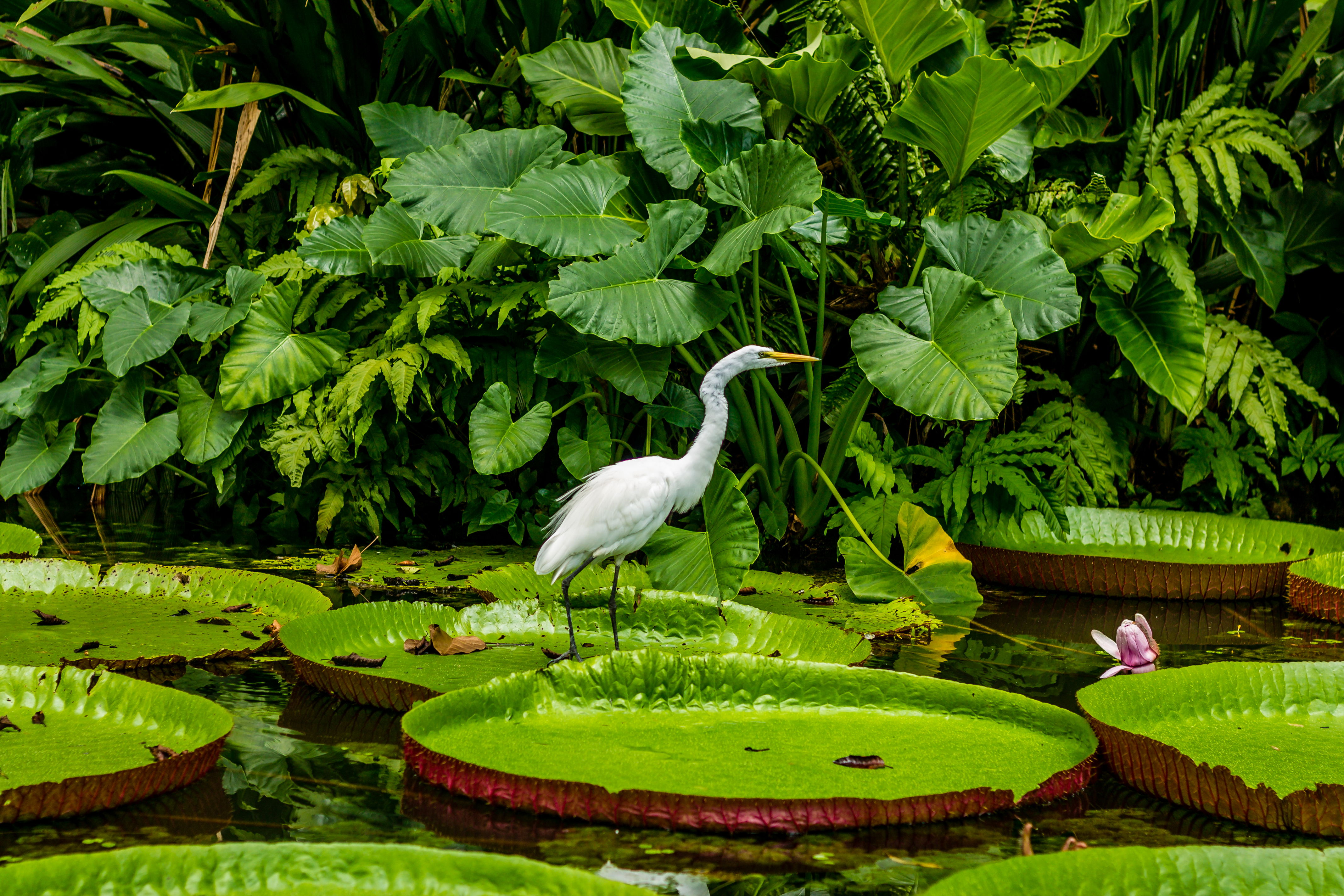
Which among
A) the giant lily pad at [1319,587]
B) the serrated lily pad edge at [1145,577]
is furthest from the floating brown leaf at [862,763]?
the giant lily pad at [1319,587]

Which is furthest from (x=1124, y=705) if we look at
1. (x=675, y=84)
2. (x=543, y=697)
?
(x=675, y=84)

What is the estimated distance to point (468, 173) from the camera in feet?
14.0

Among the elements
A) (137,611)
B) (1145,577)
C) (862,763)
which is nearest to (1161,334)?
(1145,577)

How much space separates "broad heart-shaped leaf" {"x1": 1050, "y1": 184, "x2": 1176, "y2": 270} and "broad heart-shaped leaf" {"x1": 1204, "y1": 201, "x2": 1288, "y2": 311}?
35.8 inches

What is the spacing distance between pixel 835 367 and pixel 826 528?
97 cm

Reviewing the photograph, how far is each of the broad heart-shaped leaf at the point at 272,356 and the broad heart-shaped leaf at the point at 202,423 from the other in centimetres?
13

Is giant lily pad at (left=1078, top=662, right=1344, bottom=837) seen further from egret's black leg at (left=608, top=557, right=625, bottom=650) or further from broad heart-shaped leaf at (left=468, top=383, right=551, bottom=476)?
broad heart-shaped leaf at (left=468, top=383, right=551, bottom=476)

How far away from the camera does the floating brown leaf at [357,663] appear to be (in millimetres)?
2486

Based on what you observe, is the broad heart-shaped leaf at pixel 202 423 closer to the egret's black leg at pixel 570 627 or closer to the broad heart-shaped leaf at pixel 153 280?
the broad heart-shaped leaf at pixel 153 280

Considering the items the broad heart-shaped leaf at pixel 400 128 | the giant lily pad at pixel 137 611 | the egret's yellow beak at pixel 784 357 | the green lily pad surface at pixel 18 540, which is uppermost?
the broad heart-shaped leaf at pixel 400 128

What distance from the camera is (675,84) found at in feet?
13.5

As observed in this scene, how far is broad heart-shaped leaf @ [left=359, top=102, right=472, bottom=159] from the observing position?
15.4 feet

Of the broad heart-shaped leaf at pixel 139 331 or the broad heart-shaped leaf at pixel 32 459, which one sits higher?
the broad heart-shaped leaf at pixel 139 331

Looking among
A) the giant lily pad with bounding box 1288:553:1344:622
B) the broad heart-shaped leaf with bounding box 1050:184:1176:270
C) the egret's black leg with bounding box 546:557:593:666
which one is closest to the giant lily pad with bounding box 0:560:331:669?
the egret's black leg with bounding box 546:557:593:666
